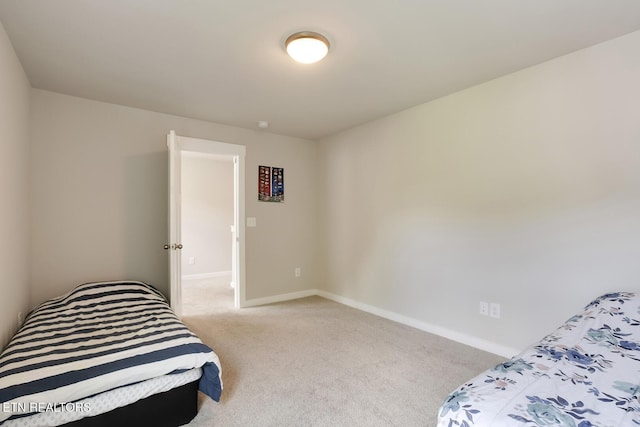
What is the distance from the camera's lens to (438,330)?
3.02m

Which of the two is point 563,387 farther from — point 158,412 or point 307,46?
point 307,46

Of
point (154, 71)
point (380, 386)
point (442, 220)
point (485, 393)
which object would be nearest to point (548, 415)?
point (485, 393)

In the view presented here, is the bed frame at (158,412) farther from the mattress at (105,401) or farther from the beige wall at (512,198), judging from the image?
the beige wall at (512,198)

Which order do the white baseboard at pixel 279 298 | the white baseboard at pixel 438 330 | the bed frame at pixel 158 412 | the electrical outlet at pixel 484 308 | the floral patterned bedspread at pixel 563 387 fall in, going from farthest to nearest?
the white baseboard at pixel 279 298 < the electrical outlet at pixel 484 308 < the white baseboard at pixel 438 330 < the bed frame at pixel 158 412 < the floral patterned bedspread at pixel 563 387

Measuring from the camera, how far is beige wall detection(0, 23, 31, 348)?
6.42 ft

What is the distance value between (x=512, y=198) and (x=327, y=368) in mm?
1992

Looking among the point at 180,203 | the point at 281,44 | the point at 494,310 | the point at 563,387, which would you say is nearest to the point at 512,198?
the point at 494,310

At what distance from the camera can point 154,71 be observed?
2451mm

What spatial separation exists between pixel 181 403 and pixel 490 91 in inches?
126

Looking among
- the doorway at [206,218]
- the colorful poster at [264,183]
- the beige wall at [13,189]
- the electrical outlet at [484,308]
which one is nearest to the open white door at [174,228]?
the beige wall at [13,189]

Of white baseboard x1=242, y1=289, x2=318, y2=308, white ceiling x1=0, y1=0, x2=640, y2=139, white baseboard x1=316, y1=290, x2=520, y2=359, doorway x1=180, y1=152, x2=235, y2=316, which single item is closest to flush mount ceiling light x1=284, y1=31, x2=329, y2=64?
white ceiling x1=0, y1=0, x2=640, y2=139

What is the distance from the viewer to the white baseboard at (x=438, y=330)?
8.39ft

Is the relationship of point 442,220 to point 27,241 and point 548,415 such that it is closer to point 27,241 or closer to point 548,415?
point 548,415

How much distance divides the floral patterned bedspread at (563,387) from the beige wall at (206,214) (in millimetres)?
5606
